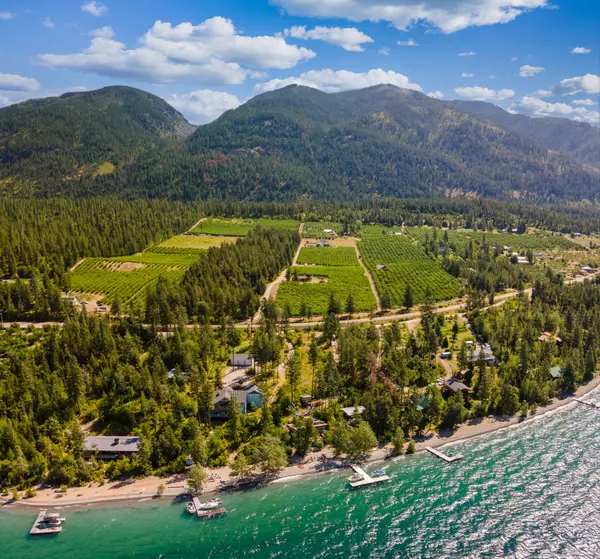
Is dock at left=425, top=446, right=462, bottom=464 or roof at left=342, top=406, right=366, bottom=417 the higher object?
roof at left=342, top=406, right=366, bottom=417

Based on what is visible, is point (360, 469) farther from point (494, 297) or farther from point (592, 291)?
point (592, 291)

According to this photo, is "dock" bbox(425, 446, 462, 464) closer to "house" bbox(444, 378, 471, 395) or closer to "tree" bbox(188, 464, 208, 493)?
"house" bbox(444, 378, 471, 395)

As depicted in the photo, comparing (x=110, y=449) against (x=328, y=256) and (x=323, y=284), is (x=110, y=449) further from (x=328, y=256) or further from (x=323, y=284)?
(x=328, y=256)

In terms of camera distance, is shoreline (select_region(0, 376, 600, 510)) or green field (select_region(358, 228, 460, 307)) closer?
shoreline (select_region(0, 376, 600, 510))

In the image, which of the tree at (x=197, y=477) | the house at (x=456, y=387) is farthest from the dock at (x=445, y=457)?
the tree at (x=197, y=477)

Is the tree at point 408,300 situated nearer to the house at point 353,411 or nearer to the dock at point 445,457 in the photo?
the house at point 353,411

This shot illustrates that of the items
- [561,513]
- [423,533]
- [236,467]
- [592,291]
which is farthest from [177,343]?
[592,291]

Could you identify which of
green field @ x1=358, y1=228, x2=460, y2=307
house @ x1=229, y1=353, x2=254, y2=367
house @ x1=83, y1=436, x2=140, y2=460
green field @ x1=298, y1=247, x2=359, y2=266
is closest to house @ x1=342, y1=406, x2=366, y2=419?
house @ x1=229, y1=353, x2=254, y2=367
